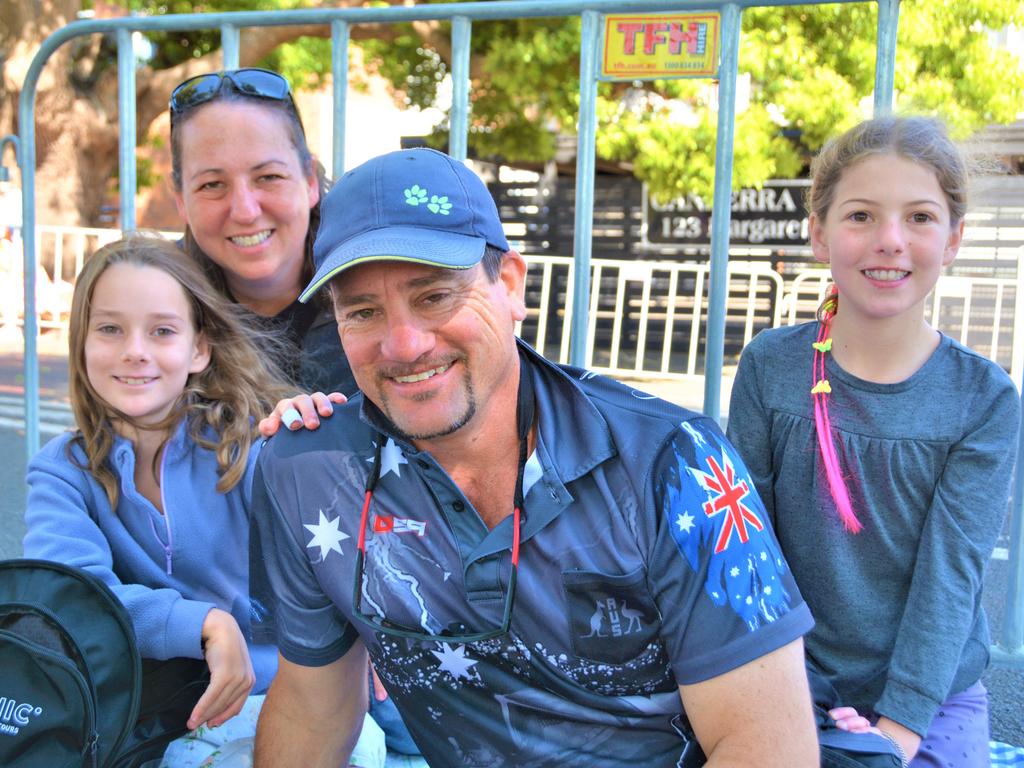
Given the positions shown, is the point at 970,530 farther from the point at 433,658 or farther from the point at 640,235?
the point at 640,235

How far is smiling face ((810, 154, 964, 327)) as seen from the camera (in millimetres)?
2195

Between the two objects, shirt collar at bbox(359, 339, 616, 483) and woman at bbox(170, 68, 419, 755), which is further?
woman at bbox(170, 68, 419, 755)

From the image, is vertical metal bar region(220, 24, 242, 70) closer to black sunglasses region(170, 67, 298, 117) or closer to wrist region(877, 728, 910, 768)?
black sunglasses region(170, 67, 298, 117)

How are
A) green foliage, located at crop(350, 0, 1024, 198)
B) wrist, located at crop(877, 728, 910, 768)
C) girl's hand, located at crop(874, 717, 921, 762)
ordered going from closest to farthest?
wrist, located at crop(877, 728, 910, 768) → girl's hand, located at crop(874, 717, 921, 762) → green foliage, located at crop(350, 0, 1024, 198)

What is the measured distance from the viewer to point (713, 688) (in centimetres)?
166

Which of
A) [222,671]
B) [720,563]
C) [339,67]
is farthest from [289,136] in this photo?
[720,563]

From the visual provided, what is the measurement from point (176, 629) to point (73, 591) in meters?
0.22

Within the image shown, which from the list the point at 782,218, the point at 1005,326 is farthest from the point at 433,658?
the point at 782,218

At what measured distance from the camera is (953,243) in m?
2.28

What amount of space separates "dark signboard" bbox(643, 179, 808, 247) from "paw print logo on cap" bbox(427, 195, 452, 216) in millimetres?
11164

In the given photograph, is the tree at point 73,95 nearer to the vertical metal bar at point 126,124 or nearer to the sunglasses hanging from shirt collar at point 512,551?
the vertical metal bar at point 126,124

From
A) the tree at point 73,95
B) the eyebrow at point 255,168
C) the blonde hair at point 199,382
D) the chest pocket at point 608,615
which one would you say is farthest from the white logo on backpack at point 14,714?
the tree at point 73,95

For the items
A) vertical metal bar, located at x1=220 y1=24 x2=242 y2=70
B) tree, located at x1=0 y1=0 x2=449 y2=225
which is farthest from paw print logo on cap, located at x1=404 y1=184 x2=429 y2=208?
tree, located at x1=0 y1=0 x2=449 y2=225

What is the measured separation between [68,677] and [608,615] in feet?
3.38
